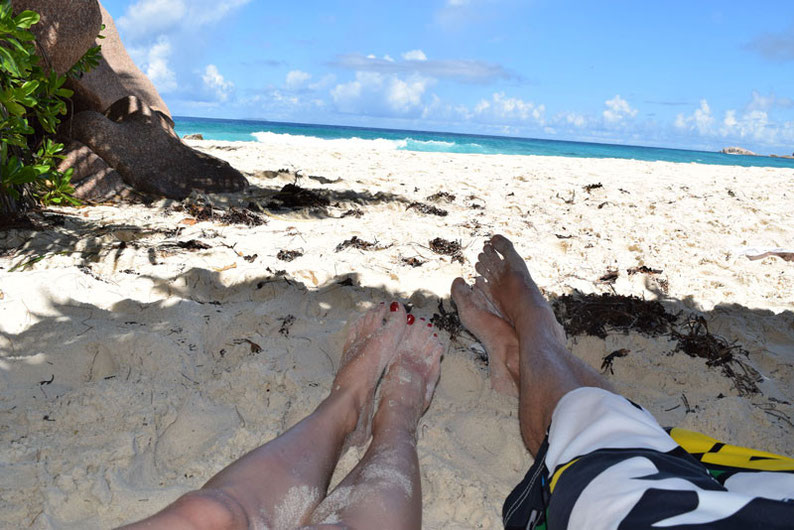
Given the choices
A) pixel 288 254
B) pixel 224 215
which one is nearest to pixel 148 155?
pixel 224 215

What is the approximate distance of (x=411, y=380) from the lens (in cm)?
187

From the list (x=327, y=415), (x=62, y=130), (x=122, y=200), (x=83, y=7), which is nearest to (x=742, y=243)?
(x=327, y=415)

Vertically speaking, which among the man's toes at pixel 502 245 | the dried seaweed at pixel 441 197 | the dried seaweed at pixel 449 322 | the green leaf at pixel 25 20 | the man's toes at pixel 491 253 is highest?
the green leaf at pixel 25 20

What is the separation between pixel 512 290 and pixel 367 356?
0.84 meters

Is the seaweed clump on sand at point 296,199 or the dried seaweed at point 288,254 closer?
the dried seaweed at point 288,254

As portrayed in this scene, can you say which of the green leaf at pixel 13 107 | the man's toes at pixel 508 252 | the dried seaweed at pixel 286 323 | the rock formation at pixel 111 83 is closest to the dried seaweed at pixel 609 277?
the man's toes at pixel 508 252

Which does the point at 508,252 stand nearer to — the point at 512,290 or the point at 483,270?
the point at 483,270

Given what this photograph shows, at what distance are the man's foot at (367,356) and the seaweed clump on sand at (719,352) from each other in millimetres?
1225

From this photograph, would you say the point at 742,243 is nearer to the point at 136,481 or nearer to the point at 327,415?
the point at 327,415

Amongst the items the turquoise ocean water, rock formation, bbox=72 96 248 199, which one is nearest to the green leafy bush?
rock formation, bbox=72 96 248 199

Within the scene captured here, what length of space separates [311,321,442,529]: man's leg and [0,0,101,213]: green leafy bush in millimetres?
2308

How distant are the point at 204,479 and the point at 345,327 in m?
0.93

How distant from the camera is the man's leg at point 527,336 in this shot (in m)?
1.48

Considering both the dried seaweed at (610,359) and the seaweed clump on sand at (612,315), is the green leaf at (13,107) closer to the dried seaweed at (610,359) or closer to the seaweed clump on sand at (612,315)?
the seaweed clump on sand at (612,315)
